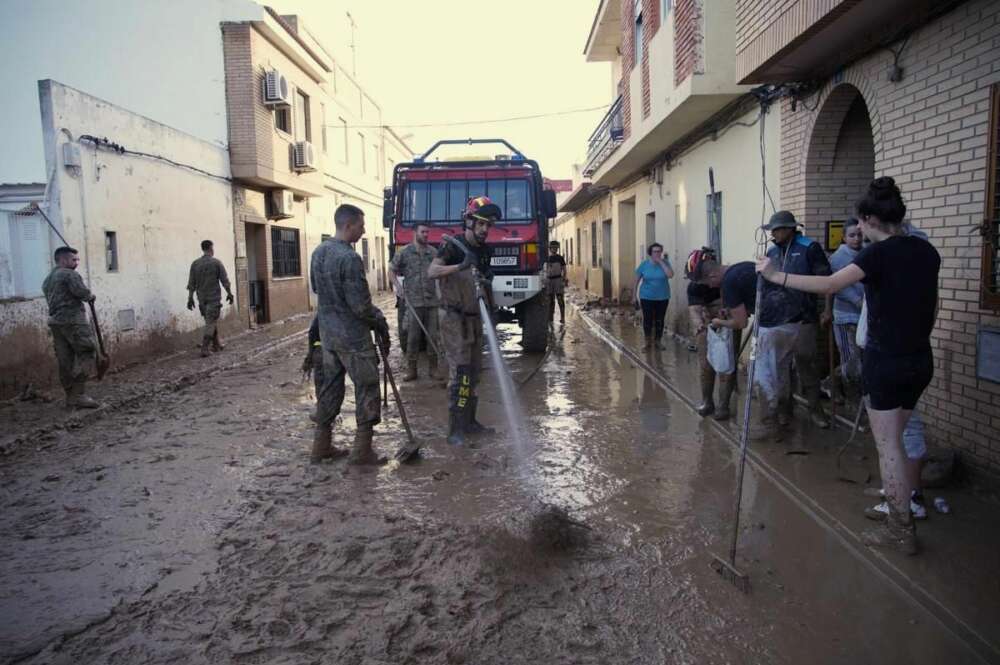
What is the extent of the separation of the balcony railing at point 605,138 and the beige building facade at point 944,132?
26.3ft

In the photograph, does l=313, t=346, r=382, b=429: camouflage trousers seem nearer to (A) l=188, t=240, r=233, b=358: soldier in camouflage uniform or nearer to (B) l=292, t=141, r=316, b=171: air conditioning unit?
(A) l=188, t=240, r=233, b=358: soldier in camouflage uniform

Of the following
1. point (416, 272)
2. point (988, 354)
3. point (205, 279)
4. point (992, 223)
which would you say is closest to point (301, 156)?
point (205, 279)

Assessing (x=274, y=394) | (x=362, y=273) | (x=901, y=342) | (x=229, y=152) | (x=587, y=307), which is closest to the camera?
(x=901, y=342)

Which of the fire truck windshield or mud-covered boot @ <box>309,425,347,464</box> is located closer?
mud-covered boot @ <box>309,425,347,464</box>

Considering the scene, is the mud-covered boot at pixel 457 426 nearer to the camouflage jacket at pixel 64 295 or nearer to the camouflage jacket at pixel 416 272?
the camouflage jacket at pixel 416 272

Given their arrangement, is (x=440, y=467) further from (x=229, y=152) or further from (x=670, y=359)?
(x=229, y=152)

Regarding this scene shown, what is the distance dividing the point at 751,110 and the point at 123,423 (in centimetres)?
781

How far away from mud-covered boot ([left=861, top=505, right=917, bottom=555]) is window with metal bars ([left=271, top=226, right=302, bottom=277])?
1558 centimetres

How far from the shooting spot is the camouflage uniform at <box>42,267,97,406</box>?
7301 mm

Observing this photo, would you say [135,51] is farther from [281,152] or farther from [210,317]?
[210,317]

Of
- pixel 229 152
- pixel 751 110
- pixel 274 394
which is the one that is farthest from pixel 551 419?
pixel 229 152

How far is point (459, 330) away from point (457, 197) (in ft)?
16.4

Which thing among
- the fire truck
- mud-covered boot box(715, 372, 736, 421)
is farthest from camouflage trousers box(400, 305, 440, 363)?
mud-covered boot box(715, 372, 736, 421)

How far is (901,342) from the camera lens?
344 cm
